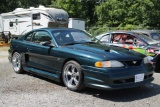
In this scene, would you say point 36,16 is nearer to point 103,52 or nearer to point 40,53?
point 40,53

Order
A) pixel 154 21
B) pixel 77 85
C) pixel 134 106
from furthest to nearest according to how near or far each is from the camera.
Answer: pixel 154 21
pixel 77 85
pixel 134 106

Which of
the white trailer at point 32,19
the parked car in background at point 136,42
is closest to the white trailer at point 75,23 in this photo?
the white trailer at point 32,19

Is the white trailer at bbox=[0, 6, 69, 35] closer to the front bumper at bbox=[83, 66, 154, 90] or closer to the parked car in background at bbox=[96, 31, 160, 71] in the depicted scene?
the parked car in background at bbox=[96, 31, 160, 71]

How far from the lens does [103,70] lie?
18.4 ft

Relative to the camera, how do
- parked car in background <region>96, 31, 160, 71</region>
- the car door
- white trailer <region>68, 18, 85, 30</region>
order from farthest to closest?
1. white trailer <region>68, 18, 85, 30</region>
2. parked car in background <region>96, 31, 160, 71</region>
3. the car door

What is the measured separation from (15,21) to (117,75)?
59.0 ft

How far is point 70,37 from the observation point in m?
7.10

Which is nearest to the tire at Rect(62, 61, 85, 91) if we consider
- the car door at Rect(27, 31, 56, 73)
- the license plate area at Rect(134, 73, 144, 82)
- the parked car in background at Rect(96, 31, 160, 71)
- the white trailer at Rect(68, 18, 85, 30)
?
the car door at Rect(27, 31, 56, 73)

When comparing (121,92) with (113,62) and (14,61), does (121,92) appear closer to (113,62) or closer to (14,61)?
(113,62)

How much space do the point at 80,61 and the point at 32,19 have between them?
50.2 ft

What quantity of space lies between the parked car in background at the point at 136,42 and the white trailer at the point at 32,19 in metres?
9.43

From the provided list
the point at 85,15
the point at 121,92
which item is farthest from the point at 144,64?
the point at 85,15

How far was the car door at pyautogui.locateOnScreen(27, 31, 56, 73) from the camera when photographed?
22.6 ft

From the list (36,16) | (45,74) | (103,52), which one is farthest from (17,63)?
(36,16)
